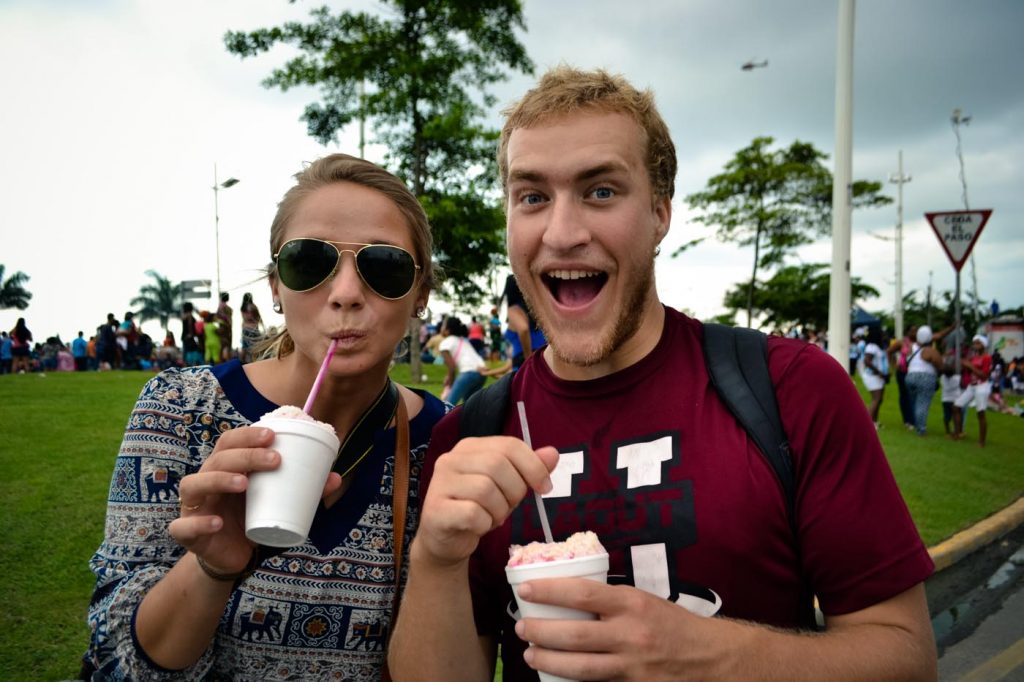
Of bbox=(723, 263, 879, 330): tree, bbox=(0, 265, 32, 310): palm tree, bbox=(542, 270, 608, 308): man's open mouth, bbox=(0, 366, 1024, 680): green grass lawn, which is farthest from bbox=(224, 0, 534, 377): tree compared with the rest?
bbox=(0, 265, 32, 310): palm tree

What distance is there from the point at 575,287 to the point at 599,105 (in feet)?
1.75

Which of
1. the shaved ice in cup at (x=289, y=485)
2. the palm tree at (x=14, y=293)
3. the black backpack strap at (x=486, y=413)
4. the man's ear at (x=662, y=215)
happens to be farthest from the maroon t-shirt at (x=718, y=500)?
the palm tree at (x=14, y=293)

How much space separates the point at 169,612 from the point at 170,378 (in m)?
0.82

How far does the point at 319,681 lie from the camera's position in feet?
7.22

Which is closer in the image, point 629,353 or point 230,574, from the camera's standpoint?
point 230,574

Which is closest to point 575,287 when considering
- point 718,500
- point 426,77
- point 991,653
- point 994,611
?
point 718,500

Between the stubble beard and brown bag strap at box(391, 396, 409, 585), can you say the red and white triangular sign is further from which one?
brown bag strap at box(391, 396, 409, 585)

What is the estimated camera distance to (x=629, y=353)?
6.97 ft

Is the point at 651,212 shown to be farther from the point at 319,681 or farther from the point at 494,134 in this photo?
the point at 494,134

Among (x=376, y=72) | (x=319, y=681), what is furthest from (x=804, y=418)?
(x=376, y=72)

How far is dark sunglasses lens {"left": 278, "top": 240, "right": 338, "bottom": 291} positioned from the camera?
2264 mm

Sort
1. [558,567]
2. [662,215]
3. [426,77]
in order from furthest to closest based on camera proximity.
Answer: [426,77] → [662,215] → [558,567]

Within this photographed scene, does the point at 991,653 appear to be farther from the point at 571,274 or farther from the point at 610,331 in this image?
the point at 571,274

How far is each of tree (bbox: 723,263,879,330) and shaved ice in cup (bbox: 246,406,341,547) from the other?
139 ft
